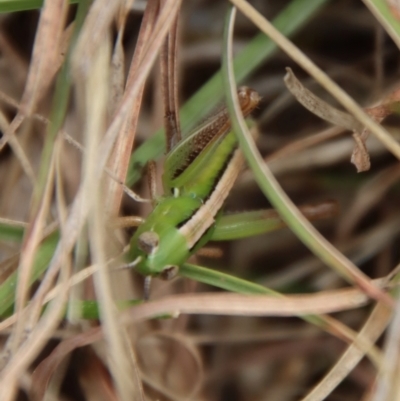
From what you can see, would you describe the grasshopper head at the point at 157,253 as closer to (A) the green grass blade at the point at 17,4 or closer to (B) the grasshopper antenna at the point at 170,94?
(B) the grasshopper antenna at the point at 170,94

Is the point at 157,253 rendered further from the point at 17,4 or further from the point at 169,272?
the point at 17,4

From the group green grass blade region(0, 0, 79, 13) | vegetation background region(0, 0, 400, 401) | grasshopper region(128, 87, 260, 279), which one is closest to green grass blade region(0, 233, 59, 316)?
vegetation background region(0, 0, 400, 401)

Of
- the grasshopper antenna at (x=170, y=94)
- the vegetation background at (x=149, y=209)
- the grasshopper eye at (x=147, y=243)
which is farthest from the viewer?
the grasshopper antenna at (x=170, y=94)

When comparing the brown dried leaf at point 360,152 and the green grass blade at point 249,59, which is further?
the green grass blade at point 249,59

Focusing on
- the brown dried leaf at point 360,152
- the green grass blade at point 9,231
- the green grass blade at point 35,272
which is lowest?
the green grass blade at point 35,272

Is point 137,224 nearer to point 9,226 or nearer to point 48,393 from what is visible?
point 9,226

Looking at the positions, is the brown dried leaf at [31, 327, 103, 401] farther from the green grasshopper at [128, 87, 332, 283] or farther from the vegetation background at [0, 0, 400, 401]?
the green grasshopper at [128, 87, 332, 283]

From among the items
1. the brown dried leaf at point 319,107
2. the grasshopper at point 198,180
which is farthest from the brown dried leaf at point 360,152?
the grasshopper at point 198,180
